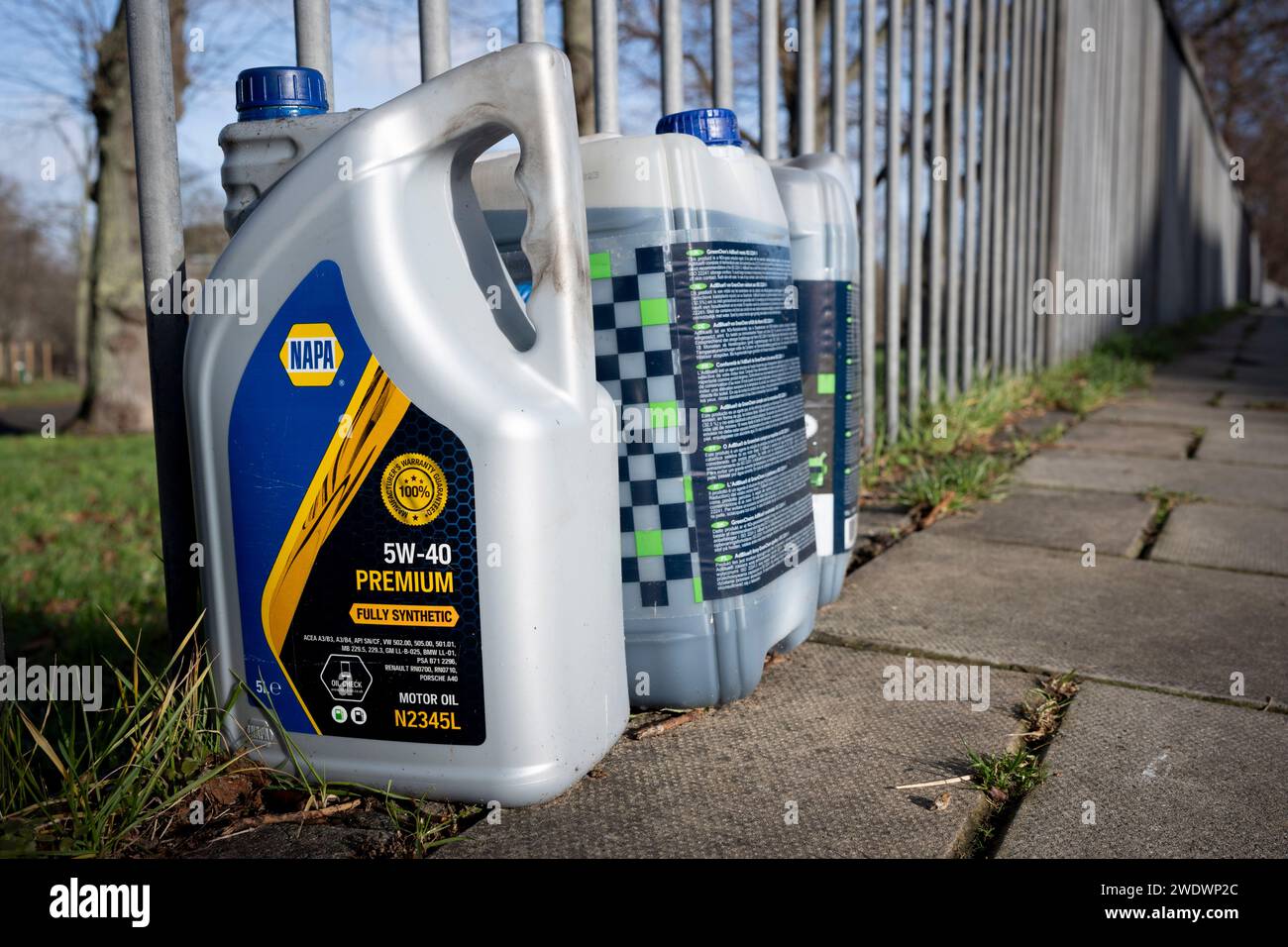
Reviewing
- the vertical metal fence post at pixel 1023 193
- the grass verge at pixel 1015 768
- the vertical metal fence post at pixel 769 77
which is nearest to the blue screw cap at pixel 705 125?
the grass verge at pixel 1015 768

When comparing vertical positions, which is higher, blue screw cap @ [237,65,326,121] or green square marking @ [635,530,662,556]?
blue screw cap @ [237,65,326,121]

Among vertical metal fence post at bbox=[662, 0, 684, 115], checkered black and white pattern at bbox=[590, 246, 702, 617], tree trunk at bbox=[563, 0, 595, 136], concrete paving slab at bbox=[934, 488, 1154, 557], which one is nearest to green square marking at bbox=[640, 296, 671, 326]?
checkered black and white pattern at bbox=[590, 246, 702, 617]

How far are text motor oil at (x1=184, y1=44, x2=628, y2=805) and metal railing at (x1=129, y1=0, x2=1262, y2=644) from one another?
0.24m

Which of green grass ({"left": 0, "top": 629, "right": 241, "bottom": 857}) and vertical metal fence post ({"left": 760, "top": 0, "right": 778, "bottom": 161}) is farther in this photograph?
vertical metal fence post ({"left": 760, "top": 0, "right": 778, "bottom": 161})

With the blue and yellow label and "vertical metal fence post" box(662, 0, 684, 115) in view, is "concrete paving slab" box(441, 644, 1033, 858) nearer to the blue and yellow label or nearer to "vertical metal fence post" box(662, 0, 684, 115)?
the blue and yellow label

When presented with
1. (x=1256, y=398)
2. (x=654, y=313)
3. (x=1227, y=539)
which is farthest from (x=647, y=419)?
(x=1256, y=398)

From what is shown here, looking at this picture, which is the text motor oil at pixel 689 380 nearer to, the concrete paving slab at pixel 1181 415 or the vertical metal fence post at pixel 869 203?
the vertical metal fence post at pixel 869 203

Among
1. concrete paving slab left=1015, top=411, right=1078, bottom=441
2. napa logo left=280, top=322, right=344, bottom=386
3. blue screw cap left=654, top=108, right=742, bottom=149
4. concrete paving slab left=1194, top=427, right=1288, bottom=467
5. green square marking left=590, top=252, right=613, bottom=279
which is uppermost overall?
blue screw cap left=654, top=108, right=742, bottom=149

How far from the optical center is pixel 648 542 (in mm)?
1334

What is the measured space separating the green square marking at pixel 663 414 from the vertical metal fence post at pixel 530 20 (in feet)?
2.42

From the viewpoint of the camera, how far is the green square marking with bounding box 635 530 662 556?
1.33 meters

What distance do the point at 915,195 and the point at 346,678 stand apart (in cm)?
276

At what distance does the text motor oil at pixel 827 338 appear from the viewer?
1692mm

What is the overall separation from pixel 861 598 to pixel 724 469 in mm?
654
